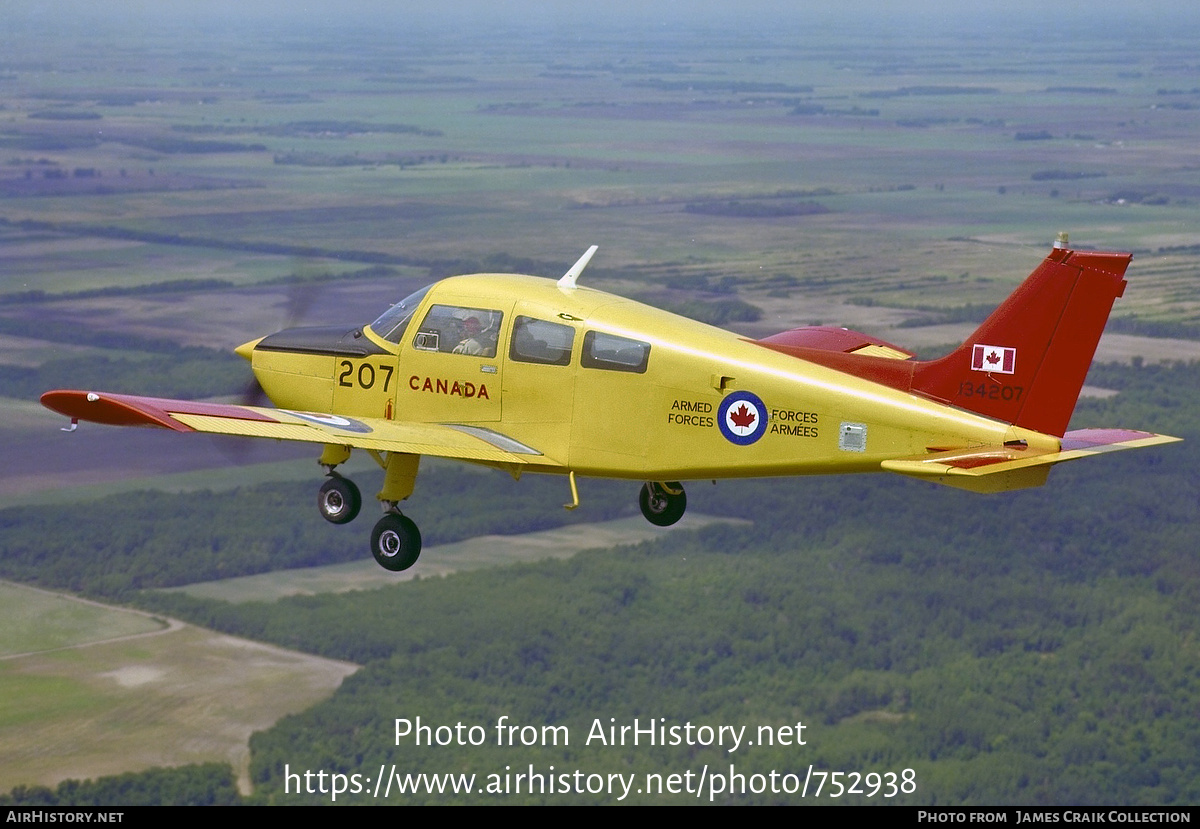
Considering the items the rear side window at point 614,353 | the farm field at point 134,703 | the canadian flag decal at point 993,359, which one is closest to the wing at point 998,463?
the canadian flag decal at point 993,359

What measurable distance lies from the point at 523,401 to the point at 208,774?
158 m

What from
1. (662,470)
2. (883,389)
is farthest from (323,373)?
(883,389)

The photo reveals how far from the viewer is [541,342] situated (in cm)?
2783

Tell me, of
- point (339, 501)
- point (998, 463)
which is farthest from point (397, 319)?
point (998, 463)

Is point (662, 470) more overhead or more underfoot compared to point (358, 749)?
more overhead

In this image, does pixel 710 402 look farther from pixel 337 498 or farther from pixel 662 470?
pixel 337 498

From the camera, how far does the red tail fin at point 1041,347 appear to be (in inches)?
1011

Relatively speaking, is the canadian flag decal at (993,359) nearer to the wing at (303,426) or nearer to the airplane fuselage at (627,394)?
the airplane fuselage at (627,394)

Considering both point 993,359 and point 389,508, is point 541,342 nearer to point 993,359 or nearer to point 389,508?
point 389,508

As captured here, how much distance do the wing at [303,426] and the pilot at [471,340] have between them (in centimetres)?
120

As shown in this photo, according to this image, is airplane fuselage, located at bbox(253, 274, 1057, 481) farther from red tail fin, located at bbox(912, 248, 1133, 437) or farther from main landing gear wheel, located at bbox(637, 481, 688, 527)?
main landing gear wheel, located at bbox(637, 481, 688, 527)

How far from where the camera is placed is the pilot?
28.3m

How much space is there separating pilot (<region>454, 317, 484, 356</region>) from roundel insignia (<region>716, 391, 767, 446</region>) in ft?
13.4
